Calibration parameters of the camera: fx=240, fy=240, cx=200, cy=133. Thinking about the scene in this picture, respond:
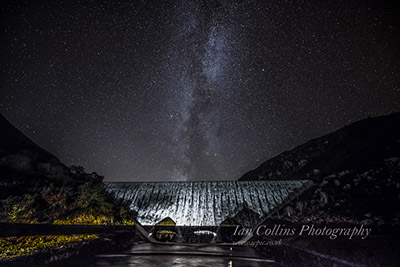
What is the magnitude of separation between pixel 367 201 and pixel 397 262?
89.5ft

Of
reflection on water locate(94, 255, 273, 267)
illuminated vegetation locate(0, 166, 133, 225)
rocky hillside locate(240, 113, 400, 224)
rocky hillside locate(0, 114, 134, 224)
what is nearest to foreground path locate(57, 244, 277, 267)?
reflection on water locate(94, 255, 273, 267)

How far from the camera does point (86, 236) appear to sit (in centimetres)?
1884

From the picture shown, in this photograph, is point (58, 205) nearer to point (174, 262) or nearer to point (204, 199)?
point (174, 262)

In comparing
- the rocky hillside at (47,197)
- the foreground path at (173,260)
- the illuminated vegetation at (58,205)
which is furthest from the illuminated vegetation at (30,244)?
the rocky hillside at (47,197)

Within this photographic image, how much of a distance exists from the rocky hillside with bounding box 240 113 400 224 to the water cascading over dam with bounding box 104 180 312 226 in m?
2.86

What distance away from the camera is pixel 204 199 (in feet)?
118

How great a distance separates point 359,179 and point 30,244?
137ft

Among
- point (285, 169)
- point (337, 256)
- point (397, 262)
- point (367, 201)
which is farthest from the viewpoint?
point (285, 169)

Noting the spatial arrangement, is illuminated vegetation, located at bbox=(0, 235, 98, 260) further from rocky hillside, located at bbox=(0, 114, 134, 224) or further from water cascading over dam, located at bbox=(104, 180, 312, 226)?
water cascading over dam, located at bbox=(104, 180, 312, 226)

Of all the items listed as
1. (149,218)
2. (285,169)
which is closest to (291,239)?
(149,218)

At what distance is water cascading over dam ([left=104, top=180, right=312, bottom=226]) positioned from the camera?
31.9 meters

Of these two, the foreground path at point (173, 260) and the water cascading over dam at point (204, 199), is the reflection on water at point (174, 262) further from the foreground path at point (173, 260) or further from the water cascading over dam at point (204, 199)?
the water cascading over dam at point (204, 199)

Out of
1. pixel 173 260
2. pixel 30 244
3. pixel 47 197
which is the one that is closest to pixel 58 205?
pixel 47 197

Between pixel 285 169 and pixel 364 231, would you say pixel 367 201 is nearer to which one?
pixel 364 231
